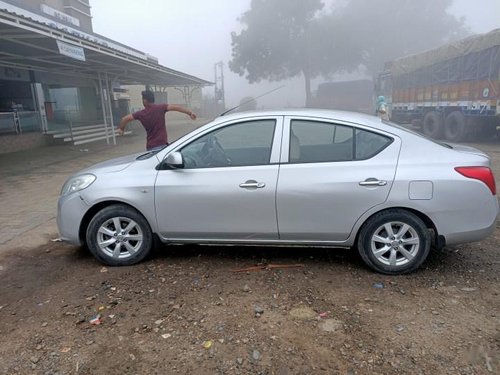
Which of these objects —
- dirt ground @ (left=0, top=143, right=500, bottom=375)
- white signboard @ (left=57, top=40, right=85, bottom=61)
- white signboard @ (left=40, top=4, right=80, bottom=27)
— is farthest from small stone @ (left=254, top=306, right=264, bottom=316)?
white signboard @ (left=40, top=4, right=80, bottom=27)

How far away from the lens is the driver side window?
13.2 ft

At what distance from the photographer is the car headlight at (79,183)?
4223 mm

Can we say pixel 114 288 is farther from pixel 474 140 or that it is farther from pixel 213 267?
pixel 474 140

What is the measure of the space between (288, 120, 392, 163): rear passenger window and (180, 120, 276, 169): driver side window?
0.25m

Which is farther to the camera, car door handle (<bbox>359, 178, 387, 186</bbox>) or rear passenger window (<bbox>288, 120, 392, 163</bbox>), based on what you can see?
rear passenger window (<bbox>288, 120, 392, 163</bbox>)

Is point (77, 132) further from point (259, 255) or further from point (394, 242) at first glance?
point (394, 242)

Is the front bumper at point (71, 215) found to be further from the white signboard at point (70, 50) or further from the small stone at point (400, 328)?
the white signboard at point (70, 50)

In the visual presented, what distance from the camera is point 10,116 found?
14797 millimetres

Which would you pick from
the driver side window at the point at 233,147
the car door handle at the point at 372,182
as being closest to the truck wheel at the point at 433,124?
the car door handle at the point at 372,182

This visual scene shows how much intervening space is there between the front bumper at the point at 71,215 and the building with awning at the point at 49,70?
5.97m

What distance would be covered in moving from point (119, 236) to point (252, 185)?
141cm

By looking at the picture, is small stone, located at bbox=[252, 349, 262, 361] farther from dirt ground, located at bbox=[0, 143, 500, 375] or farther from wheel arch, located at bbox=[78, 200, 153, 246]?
wheel arch, located at bbox=[78, 200, 153, 246]

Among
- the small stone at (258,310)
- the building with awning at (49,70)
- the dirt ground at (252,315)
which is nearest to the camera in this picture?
the dirt ground at (252,315)

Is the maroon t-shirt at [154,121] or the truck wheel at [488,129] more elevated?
the maroon t-shirt at [154,121]
